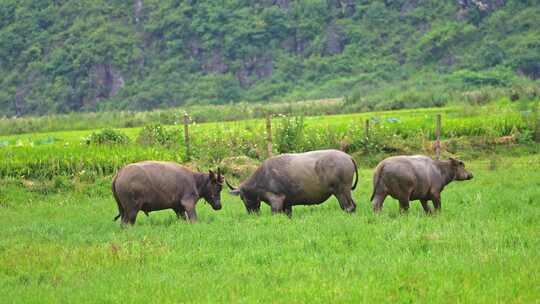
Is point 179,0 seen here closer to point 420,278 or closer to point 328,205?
point 328,205

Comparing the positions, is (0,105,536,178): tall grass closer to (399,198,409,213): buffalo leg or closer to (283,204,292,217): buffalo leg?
(283,204,292,217): buffalo leg

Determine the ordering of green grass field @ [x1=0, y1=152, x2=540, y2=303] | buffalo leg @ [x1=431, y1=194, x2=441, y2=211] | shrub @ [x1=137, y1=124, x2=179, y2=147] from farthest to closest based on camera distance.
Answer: shrub @ [x1=137, y1=124, x2=179, y2=147] < buffalo leg @ [x1=431, y1=194, x2=441, y2=211] < green grass field @ [x1=0, y1=152, x2=540, y2=303]

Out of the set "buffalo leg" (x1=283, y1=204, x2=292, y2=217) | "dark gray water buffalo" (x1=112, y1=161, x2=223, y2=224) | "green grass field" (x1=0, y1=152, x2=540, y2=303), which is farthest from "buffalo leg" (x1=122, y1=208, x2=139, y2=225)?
"buffalo leg" (x1=283, y1=204, x2=292, y2=217)

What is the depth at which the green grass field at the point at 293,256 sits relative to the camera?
33.9ft

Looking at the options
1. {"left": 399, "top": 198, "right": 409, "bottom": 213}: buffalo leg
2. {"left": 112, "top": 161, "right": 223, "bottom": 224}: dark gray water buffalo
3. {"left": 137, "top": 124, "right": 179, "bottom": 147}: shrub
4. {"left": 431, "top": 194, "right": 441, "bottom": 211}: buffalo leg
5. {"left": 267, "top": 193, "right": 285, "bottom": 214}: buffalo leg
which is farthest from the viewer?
{"left": 137, "top": 124, "right": 179, "bottom": 147}: shrub

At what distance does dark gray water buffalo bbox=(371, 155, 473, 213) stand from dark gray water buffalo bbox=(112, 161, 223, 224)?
330cm

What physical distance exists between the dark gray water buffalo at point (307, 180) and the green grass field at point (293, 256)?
0.37 meters

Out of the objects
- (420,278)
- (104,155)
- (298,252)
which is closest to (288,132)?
(104,155)

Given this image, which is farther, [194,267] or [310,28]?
[310,28]

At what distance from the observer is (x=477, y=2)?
94062 millimetres

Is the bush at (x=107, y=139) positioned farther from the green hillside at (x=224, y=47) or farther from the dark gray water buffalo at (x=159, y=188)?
the green hillside at (x=224, y=47)

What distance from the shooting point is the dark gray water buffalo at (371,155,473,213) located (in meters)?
15.5

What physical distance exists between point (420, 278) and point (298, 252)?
2274 mm

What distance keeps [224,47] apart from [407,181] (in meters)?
88.2
